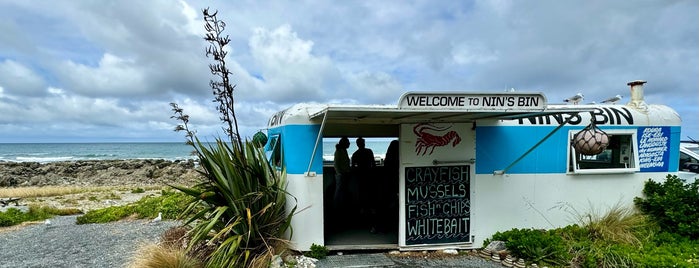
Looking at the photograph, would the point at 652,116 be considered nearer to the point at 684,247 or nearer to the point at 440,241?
the point at 684,247

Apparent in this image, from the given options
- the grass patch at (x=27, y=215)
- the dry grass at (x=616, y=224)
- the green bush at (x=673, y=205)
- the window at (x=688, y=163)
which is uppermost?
the window at (x=688, y=163)

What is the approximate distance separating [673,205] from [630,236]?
1097 millimetres

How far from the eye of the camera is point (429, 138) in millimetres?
6844

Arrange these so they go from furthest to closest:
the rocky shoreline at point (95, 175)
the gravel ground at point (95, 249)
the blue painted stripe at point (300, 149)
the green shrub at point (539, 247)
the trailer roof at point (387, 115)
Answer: the rocky shoreline at point (95, 175)
the blue painted stripe at point (300, 149)
the gravel ground at point (95, 249)
the green shrub at point (539, 247)
the trailer roof at point (387, 115)

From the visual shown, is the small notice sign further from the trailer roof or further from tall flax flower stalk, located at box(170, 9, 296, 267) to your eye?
tall flax flower stalk, located at box(170, 9, 296, 267)

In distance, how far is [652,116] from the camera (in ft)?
24.3

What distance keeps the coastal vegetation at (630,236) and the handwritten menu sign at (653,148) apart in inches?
12.0

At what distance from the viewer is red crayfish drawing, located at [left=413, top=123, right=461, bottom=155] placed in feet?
22.3

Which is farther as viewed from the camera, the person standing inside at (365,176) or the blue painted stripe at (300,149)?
the person standing inside at (365,176)

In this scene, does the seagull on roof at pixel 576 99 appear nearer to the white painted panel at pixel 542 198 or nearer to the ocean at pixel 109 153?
the white painted panel at pixel 542 198

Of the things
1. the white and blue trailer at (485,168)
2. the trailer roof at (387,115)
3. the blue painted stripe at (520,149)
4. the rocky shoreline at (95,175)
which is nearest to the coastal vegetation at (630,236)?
the white and blue trailer at (485,168)

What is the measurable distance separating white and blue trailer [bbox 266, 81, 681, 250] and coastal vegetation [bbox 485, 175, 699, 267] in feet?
0.93

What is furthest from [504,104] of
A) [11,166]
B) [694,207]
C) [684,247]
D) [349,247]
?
[11,166]

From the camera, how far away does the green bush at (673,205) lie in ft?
21.9
